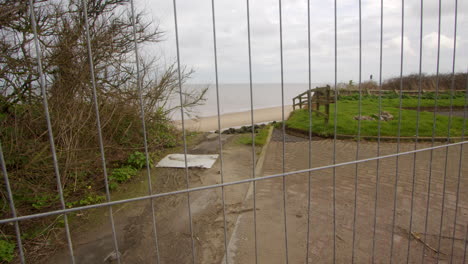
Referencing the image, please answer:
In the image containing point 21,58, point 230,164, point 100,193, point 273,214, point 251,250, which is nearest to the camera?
point 251,250

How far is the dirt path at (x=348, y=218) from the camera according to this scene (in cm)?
293

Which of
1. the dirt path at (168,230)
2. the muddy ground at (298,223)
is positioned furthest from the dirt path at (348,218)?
the dirt path at (168,230)

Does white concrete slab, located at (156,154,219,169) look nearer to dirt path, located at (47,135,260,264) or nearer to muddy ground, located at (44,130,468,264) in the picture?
muddy ground, located at (44,130,468,264)

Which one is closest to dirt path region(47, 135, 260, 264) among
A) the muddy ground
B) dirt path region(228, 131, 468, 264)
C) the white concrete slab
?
the muddy ground

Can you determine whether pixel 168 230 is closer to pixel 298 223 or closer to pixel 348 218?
pixel 298 223

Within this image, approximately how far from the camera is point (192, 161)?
21.3 ft

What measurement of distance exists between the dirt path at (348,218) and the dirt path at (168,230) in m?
0.30

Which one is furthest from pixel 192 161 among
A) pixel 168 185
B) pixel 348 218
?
pixel 348 218

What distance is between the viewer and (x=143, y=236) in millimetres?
3547

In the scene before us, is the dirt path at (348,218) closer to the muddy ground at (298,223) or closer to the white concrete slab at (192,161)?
the muddy ground at (298,223)

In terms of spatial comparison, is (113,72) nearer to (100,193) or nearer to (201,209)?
(100,193)

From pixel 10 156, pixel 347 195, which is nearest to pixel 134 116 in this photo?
pixel 10 156

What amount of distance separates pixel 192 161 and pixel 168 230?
2892 millimetres

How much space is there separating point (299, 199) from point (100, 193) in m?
3.58
